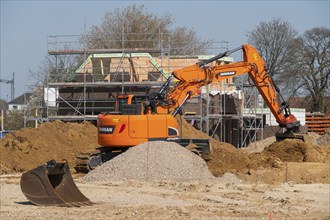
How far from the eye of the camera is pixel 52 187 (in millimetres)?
18031

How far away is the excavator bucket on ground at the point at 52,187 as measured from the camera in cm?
1784

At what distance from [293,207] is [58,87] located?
2720 centimetres

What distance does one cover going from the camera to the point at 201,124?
1635 inches

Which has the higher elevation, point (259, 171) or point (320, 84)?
point (320, 84)

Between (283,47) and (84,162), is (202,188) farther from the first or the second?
(283,47)

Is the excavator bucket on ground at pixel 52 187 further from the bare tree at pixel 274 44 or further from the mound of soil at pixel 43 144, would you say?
the bare tree at pixel 274 44

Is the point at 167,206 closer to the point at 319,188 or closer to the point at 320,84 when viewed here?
the point at 319,188

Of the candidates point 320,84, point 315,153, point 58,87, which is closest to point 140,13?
point 320,84

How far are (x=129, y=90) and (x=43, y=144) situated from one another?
11.3m

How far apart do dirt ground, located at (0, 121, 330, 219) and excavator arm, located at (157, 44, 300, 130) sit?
48.7 inches

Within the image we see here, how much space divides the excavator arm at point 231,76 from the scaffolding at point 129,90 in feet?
37.9

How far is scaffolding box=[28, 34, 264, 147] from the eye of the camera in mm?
42094

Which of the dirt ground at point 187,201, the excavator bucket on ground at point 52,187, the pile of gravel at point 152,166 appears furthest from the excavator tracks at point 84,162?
the excavator bucket on ground at point 52,187

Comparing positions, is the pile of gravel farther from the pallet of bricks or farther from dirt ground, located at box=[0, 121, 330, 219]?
the pallet of bricks
